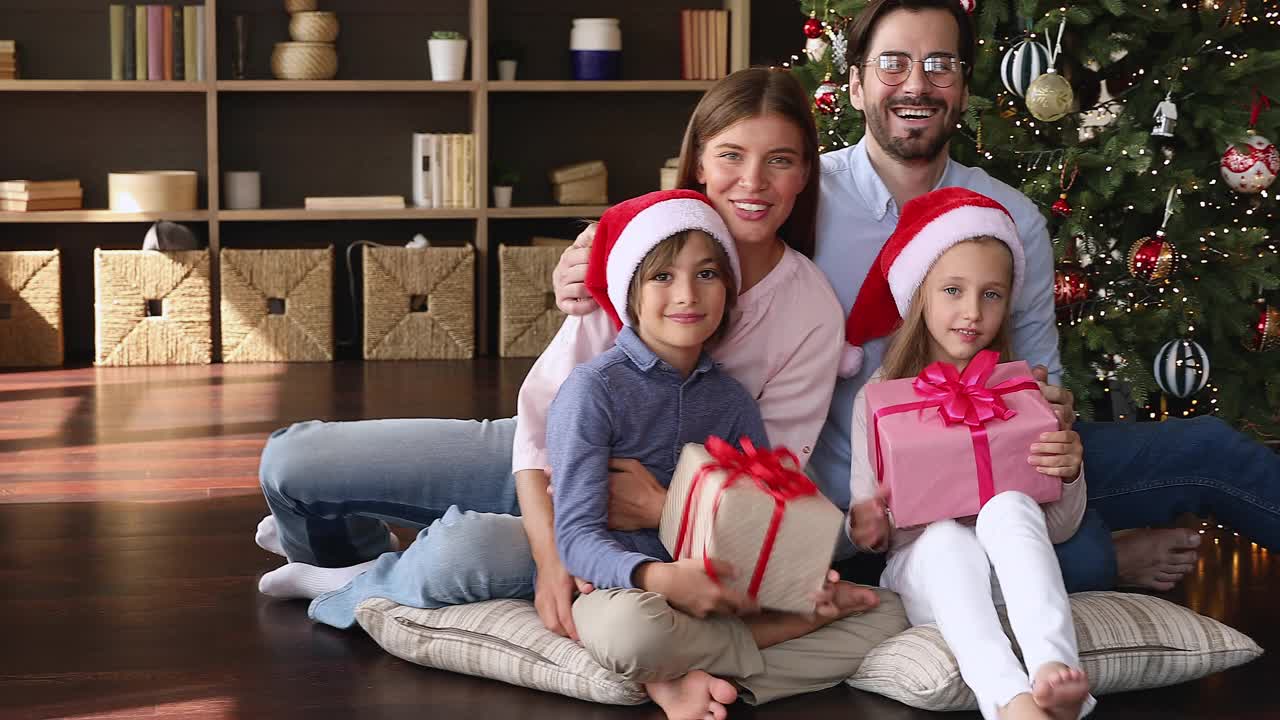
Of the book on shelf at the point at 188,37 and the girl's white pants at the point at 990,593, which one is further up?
the book on shelf at the point at 188,37

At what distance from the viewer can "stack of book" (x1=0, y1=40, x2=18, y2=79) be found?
200 inches

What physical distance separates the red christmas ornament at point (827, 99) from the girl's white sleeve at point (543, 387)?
1.54 meters

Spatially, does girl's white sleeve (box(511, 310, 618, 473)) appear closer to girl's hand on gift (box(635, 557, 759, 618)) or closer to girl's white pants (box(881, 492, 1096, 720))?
girl's hand on gift (box(635, 557, 759, 618))

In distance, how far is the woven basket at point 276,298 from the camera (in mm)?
5129

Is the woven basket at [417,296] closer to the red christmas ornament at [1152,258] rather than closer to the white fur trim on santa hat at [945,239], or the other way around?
the red christmas ornament at [1152,258]

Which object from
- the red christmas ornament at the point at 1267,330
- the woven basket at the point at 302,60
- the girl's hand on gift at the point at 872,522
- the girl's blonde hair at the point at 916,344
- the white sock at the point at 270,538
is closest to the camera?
the girl's hand on gift at the point at 872,522

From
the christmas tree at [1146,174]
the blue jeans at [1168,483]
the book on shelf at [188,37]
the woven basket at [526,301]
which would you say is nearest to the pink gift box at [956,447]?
the blue jeans at [1168,483]

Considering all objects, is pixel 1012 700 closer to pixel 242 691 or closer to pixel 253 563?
pixel 242 691

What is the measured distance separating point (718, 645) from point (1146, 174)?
1868 millimetres

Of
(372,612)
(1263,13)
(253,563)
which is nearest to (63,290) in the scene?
(253,563)

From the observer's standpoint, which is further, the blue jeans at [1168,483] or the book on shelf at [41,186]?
the book on shelf at [41,186]

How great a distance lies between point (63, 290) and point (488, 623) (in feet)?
12.5

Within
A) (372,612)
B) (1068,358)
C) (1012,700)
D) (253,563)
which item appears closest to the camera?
(1012,700)

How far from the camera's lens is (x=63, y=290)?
541 centimetres
